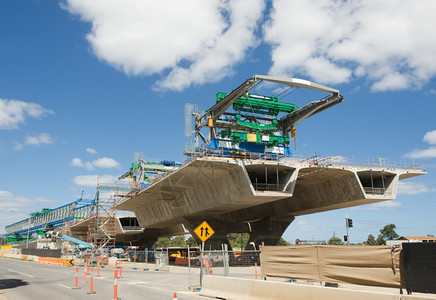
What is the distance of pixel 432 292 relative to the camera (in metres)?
9.84

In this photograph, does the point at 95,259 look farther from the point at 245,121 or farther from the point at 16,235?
the point at 16,235

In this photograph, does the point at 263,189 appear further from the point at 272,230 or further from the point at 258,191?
the point at 272,230

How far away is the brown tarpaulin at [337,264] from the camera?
31.7ft

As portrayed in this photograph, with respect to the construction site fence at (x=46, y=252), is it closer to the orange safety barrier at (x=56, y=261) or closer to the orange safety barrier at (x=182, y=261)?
the orange safety barrier at (x=56, y=261)

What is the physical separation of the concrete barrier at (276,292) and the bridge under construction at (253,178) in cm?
1780

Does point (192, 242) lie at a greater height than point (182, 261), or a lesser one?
greater

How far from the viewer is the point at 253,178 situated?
41031mm

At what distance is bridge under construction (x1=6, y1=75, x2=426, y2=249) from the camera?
3519 centimetres

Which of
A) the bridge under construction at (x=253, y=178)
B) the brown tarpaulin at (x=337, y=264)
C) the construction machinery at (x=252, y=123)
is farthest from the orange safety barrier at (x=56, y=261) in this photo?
the brown tarpaulin at (x=337, y=264)

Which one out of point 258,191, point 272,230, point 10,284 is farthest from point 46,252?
point 10,284

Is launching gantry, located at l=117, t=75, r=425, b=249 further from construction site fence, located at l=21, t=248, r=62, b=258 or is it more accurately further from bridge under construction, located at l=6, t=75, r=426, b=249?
construction site fence, located at l=21, t=248, r=62, b=258

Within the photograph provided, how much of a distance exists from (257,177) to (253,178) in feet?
2.29

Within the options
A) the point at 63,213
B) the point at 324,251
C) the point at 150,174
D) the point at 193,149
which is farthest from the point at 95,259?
the point at 63,213

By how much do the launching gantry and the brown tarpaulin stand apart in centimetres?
1961
